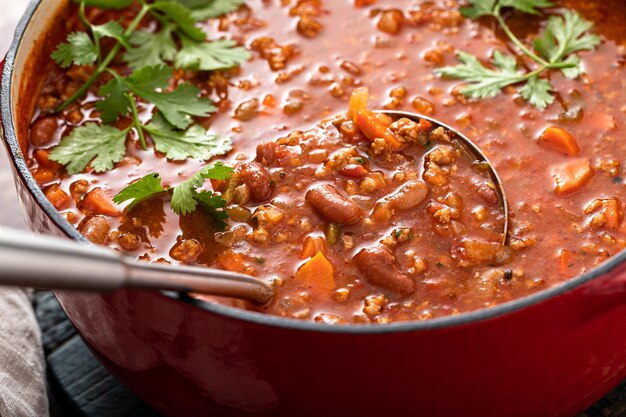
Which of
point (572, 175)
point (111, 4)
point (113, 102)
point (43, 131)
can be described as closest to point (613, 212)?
point (572, 175)

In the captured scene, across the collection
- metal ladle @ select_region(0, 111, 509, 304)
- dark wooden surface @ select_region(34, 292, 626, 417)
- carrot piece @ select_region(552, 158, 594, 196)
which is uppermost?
metal ladle @ select_region(0, 111, 509, 304)

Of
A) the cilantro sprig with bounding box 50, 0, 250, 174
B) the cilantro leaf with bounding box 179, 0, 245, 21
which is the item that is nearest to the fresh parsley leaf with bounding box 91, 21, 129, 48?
the cilantro sprig with bounding box 50, 0, 250, 174

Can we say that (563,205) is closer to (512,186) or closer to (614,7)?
(512,186)

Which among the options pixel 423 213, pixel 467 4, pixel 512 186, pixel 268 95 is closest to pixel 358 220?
pixel 423 213

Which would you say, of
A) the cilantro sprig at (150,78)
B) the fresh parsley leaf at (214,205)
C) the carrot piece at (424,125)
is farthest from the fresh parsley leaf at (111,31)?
the carrot piece at (424,125)

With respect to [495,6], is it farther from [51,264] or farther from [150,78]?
[51,264]

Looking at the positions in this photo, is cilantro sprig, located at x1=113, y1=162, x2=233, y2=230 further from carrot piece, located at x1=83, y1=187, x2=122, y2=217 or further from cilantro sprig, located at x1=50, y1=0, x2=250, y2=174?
cilantro sprig, located at x1=50, y1=0, x2=250, y2=174

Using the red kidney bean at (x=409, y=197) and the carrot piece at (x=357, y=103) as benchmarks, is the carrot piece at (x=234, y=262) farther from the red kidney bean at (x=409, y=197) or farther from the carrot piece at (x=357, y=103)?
the carrot piece at (x=357, y=103)
